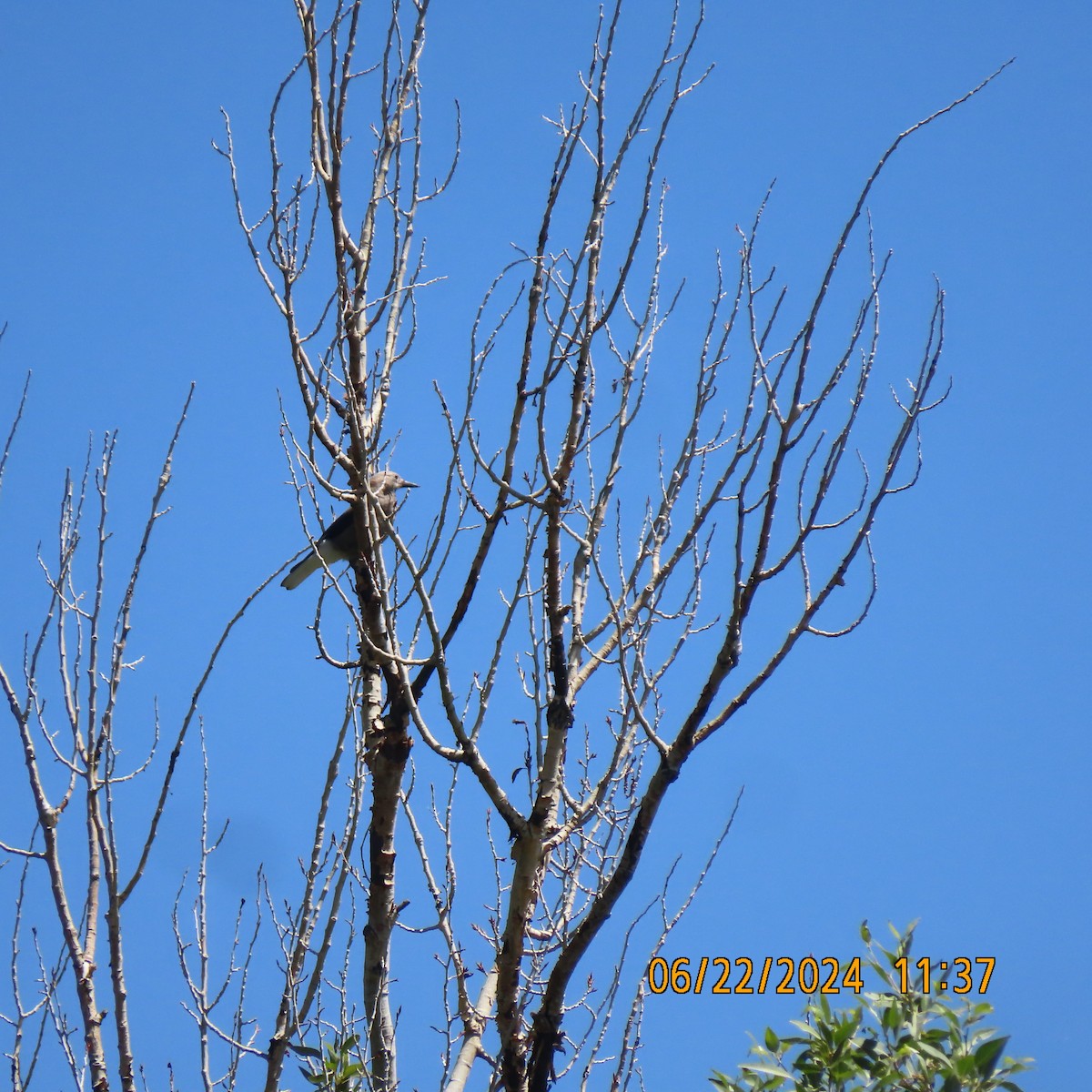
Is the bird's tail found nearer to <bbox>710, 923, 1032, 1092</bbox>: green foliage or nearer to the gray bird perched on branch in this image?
the gray bird perched on branch

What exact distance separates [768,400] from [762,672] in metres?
0.63

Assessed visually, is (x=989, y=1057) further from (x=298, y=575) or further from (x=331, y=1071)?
(x=298, y=575)

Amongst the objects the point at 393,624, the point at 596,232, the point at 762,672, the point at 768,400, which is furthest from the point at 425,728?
the point at 596,232

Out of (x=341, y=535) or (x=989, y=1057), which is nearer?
(x=989, y=1057)

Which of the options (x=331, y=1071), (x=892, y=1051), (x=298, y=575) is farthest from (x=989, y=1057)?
(x=298, y=575)

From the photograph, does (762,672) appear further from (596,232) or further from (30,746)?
(30,746)

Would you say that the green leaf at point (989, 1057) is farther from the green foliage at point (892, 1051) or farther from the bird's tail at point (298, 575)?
the bird's tail at point (298, 575)

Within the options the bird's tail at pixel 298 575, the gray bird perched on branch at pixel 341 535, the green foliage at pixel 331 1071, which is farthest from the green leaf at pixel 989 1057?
the bird's tail at pixel 298 575

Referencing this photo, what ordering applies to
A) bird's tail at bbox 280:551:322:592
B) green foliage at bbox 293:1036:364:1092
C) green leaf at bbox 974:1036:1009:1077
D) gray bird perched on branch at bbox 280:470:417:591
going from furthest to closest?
1. bird's tail at bbox 280:551:322:592
2. gray bird perched on branch at bbox 280:470:417:591
3. green foliage at bbox 293:1036:364:1092
4. green leaf at bbox 974:1036:1009:1077

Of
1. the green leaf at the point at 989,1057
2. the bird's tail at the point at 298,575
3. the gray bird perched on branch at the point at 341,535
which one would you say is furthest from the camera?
the bird's tail at the point at 298,575

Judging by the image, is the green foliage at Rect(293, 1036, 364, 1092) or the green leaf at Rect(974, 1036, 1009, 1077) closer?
the green leaf at Rect(974, 1036, 1009, 1077)

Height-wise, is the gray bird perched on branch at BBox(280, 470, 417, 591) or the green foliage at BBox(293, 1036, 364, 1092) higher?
the gray bird perched on branch at BBox(280, 470, 417, 591)

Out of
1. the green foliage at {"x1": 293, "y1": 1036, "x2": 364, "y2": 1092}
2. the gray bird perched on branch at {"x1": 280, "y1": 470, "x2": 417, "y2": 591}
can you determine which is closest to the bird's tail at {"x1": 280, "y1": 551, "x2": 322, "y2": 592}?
the gray bird perched on branch at {"x1": 280, "y1": 470, "x2": 417, "y2": 591}

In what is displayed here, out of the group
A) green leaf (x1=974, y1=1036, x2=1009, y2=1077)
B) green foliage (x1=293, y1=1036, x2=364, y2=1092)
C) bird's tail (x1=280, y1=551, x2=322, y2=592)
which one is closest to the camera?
green leaf (x1=974, y1=1036, x2=1009, y2=1077)
